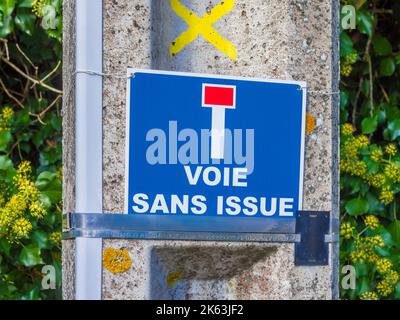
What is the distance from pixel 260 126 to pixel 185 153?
203mm

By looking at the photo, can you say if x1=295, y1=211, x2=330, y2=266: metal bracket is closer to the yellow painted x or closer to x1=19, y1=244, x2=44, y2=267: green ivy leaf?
the yellow painted x

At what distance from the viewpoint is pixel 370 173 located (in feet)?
8.45

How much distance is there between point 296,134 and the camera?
73.3 inches

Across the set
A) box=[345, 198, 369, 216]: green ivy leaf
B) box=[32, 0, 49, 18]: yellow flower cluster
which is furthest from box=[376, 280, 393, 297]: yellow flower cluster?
box=[32, 0, 49, 18]: yellow flower cluster

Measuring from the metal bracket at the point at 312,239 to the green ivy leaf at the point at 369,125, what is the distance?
0.86 metres

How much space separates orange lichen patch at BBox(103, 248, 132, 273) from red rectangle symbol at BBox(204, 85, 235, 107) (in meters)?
0.41

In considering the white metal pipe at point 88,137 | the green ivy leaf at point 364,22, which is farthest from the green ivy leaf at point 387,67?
the white metal pipe at point 88,137

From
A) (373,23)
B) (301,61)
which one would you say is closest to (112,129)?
(301,61)

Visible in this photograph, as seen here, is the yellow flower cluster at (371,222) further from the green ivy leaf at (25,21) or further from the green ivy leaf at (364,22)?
the green ivy leaf at (25,21)

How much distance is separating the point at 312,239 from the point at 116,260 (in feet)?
1.63

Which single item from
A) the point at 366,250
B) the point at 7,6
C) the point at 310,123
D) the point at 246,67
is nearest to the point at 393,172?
the point at 366,250

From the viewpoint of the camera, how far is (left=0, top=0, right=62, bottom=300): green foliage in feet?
7.77

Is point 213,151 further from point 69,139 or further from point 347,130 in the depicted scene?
point 347,130
